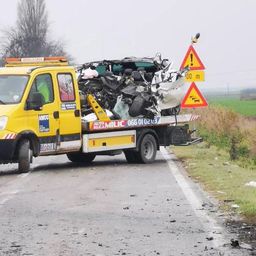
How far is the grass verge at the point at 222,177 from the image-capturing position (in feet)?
34.0

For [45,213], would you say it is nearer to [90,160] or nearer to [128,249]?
[128,249]

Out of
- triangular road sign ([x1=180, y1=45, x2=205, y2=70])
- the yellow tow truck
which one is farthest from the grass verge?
triangular road sign ([x1=180, y1=45, x2=205, y2=70])

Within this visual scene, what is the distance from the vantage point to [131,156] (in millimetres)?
17828

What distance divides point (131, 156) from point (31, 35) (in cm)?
5191

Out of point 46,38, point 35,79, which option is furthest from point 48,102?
point 46,38

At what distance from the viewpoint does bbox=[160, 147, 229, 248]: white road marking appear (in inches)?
318

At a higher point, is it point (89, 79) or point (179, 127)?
point (89, 79)

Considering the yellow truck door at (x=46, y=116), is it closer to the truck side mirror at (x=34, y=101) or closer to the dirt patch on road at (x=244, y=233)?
the truck side mirror at (x=34, y=101)

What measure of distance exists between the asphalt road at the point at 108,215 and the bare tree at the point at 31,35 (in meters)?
45.5

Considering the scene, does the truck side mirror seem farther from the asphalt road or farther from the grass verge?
the grass verge

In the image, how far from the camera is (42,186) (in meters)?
13.0

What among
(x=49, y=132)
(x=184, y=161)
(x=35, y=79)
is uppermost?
(x=35, y=79)

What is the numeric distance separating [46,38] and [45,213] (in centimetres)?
6089

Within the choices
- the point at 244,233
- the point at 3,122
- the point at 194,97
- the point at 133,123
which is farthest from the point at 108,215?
the point at 194,97
